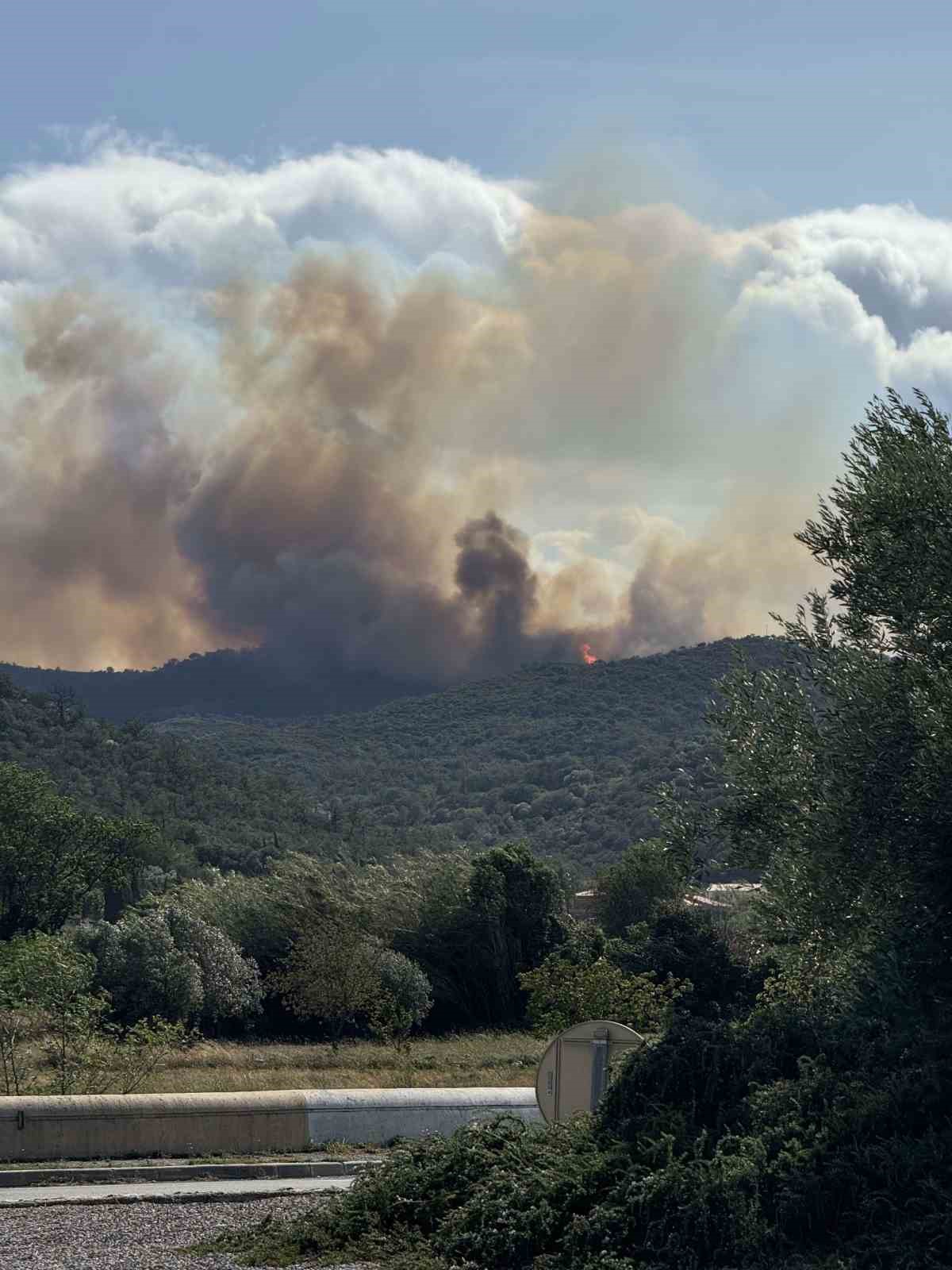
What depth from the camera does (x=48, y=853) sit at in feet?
171

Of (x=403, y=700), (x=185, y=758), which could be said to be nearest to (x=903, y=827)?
(x=185, y=758)

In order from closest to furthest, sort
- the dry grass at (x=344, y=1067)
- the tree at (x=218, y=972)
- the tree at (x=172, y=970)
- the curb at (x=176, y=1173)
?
1. the curb at (x=176, y=1173)
2. the dry grass at (x=344, y=1067)
3. the tree at (x=172, y=970)
4. the tree at (x=218, y=972)

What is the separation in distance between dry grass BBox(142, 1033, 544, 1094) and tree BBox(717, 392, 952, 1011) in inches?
316

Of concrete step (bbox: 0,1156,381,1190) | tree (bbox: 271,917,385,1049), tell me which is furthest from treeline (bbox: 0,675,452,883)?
concrete step (bbox: 0,1156,381,1190)

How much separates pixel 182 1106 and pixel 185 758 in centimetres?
8402

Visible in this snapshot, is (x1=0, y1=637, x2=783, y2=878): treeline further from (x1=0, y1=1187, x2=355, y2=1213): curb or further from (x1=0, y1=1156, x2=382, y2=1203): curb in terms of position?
(x1=0, y1=1187, x2=355, y2=1213): curb

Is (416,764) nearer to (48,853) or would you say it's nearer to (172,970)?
(48,853)

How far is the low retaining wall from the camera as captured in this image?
56.3 feet

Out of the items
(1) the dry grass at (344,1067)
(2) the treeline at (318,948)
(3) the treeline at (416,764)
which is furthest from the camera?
(3) the treeline at (416,764)

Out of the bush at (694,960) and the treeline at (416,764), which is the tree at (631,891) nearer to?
the treeline at (416,764)

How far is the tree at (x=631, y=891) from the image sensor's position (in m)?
57.8

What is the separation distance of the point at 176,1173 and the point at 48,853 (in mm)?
37435

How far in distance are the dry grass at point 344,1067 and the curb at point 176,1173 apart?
5.54 feet

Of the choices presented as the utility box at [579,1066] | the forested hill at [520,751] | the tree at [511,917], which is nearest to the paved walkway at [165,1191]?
the utility box at [579,1066]
